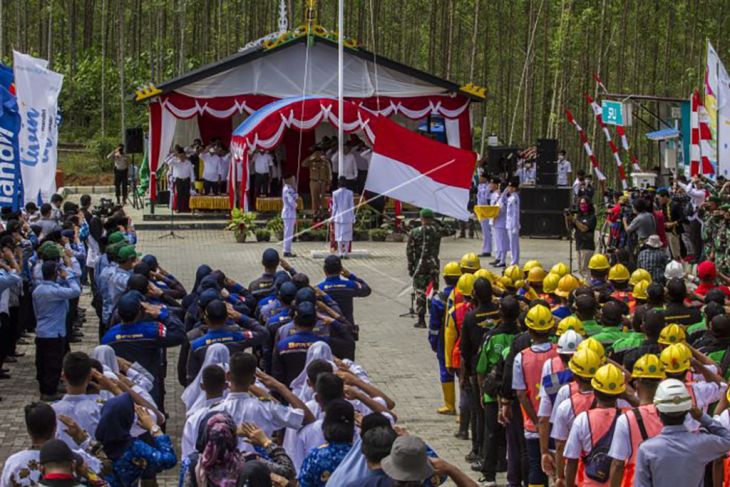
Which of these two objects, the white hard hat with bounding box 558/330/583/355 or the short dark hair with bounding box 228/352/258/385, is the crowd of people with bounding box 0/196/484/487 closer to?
the short dark hair with bounding box 228/352/258/385

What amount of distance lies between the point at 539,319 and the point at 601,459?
180 cm

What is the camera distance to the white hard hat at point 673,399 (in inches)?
252

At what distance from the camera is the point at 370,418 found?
6172 millimetres

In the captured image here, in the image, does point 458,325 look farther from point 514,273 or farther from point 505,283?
→ point 514,273

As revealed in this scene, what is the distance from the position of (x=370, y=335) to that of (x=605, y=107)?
1246 cm

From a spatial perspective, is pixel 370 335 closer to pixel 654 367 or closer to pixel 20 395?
pixel 20 395

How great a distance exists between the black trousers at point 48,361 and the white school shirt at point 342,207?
36.5 ft

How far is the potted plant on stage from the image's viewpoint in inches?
1078

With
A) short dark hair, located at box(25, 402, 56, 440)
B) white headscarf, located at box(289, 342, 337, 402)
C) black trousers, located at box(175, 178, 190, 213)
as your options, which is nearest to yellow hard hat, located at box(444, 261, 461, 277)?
white headscarf, located at box(289, 342, 337, 402)

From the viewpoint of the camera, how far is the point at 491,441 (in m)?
9.92

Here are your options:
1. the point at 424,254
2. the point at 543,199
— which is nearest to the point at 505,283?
the point at 424,254

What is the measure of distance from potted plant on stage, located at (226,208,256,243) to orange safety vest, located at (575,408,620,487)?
20.6 meters

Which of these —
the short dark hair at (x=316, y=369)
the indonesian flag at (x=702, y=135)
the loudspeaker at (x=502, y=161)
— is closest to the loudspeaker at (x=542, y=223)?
the indonesian flag at (x=702, y=135)

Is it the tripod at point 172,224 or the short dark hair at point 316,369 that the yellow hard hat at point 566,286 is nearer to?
the short dark hair at point 316,369
